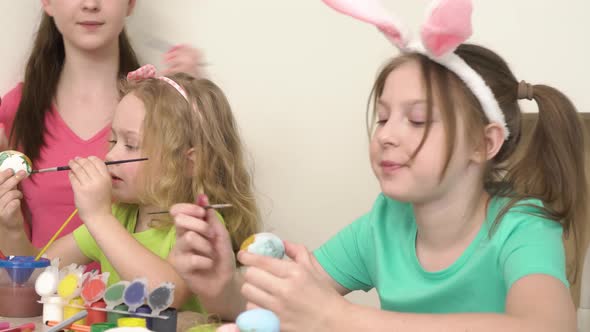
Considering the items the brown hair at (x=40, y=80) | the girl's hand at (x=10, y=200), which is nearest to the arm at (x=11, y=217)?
the girl's hand at (x=10, y=200)

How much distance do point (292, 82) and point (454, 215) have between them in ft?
2.77

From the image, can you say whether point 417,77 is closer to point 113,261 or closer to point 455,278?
point 455,278

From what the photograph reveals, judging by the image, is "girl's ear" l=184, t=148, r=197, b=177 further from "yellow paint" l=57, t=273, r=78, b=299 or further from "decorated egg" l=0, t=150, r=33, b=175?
"yellow paint" l=57, t=273, r=78, b=299

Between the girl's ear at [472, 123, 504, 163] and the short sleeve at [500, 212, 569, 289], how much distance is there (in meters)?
0.11

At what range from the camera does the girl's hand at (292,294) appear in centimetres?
101

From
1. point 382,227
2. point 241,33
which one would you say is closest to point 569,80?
point 382,227

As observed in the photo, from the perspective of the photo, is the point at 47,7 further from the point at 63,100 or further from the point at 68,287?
the point at 68,287

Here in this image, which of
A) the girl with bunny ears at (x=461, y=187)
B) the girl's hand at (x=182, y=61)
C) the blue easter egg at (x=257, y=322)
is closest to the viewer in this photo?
the blue easter egg at (x=257, y=322)

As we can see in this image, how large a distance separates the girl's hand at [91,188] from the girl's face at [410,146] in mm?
559

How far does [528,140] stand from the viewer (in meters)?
1.36

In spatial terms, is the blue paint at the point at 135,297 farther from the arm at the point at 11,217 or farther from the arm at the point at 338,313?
the arm at the point at 11,217

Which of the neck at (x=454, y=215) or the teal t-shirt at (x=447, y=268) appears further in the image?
the neck at (x=454, y=215)

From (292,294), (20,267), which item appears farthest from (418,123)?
(20,267)


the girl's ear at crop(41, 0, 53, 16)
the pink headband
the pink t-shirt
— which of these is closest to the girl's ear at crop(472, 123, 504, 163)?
the pink headband
